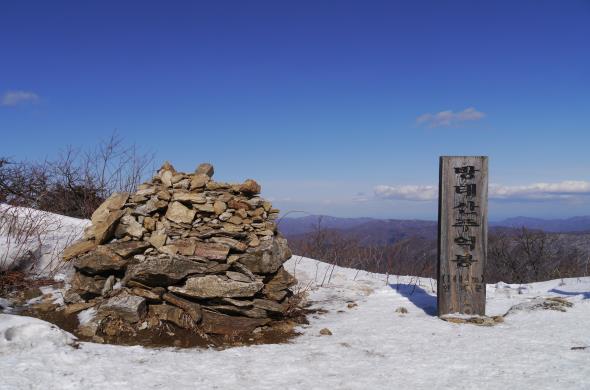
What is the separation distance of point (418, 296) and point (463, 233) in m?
1.81

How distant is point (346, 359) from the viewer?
4.43 metres

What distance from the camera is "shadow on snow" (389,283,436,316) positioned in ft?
21.5

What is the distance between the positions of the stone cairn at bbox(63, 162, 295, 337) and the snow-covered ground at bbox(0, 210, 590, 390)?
1.93ft

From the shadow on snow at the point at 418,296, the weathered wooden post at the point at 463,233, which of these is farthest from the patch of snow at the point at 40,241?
the weathered wooden post at the point at 463,233

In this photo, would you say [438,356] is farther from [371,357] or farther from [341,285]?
[341,285]

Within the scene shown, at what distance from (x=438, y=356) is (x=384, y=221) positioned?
2616 centimetres

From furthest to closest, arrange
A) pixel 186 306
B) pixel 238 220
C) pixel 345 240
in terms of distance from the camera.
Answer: pixel 345 240
pixel 238 220
pixel 186 306

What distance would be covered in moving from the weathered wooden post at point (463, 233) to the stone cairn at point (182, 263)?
6.84 feet

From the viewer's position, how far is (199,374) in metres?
3.91

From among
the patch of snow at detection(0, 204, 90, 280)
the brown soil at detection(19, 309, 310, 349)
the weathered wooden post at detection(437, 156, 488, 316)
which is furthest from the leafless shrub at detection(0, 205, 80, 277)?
the weathered wooden post at detection(437, 156, 488, 316)

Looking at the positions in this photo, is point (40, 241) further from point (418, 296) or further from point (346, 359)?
point (418, 296)

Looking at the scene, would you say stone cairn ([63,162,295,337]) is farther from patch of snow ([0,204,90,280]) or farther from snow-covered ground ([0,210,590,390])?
patch of snow ([0,204,90,280])

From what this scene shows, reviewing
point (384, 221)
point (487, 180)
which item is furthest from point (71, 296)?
point (384, 221)

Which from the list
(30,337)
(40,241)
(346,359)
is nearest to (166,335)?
(30,337)
